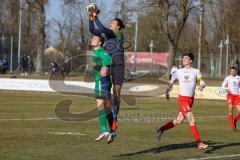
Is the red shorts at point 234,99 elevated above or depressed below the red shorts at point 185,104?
below

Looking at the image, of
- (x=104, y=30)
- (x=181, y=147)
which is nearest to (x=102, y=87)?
(x=104, y=30)

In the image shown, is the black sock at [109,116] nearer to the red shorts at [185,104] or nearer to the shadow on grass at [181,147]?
the shadow on grass at [181,147]

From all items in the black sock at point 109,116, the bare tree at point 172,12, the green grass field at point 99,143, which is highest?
the bare tree at point 172,12

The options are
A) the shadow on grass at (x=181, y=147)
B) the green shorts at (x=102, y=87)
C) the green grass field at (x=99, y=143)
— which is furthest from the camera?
the green shorts at (x=102, y=87)

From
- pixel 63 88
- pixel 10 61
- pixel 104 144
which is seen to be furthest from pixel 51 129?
pixel 10 61

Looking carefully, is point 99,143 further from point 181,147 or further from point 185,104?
point 185,104

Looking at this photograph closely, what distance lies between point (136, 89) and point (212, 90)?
4.70 m

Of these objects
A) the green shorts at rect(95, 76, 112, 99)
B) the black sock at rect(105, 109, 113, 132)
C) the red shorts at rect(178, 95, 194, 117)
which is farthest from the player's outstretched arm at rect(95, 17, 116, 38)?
the red shorts at rect(178, 95, 194, 117)

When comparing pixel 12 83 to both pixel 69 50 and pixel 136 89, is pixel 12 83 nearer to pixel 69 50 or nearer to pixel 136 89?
pixel 136 89

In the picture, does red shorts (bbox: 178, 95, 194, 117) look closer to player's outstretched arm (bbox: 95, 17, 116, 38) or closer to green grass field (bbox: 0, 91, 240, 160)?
green grass field (bbox: 0, 91, 240, 160)

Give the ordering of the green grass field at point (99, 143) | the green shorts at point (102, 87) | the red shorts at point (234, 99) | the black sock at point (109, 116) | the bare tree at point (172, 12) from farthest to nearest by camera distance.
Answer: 1. the bare tree at point (172, 12)
2. the red shorts at point (234, 99)
3. the black sock at point (109, 116)
4. the green shorts at point (102, 87)
5. the green grass field at point (99, 143)

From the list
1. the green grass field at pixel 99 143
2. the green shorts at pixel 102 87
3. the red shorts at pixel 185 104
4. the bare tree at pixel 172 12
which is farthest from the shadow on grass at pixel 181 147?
Answer: the bare tree at pixel 172 12

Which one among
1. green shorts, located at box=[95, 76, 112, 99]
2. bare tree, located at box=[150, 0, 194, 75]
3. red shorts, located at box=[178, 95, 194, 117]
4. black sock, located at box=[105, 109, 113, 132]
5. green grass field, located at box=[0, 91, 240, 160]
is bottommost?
green grass field, located at box=[0, 91, 240, 160]

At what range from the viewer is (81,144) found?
51.7 feet
